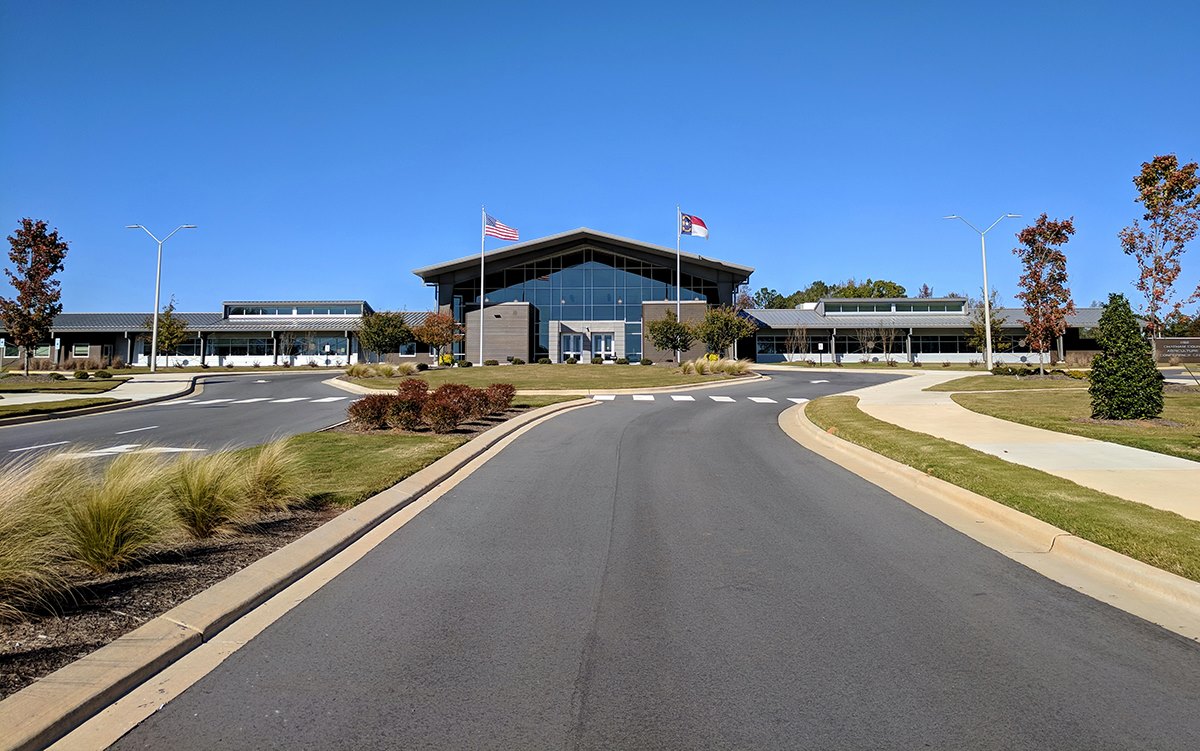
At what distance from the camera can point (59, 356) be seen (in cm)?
6366

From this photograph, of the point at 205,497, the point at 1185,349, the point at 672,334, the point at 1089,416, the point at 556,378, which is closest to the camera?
the point at 205,497

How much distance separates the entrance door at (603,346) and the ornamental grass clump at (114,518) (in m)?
52.3

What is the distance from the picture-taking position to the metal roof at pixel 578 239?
5669cm

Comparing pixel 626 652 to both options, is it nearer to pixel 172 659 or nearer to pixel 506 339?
pixel 172 659

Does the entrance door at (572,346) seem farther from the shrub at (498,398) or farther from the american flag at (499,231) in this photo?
the shrub at (498,398)

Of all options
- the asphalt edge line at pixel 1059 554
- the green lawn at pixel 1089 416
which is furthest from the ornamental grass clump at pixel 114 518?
the green lawn at pixel 1089 416

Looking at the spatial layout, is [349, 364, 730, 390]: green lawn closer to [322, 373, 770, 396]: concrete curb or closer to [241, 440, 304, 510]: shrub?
[322, 373, 770, 396]: concrete curb

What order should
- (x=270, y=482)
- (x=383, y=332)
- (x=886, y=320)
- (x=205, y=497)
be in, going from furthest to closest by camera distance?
(x=886, y=320) < (x=383, y=332) < (x=270, y=482) < (x=205, y=497)

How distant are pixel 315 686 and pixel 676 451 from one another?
9.57 m

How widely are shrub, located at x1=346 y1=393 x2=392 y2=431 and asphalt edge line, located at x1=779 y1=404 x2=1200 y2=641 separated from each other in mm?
9085

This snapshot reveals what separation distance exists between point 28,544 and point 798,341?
205 ft

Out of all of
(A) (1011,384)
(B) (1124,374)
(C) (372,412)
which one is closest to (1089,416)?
(B) (1124,374)

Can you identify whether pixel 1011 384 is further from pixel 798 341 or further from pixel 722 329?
pixel 798 341

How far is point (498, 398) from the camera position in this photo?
18406 mm
